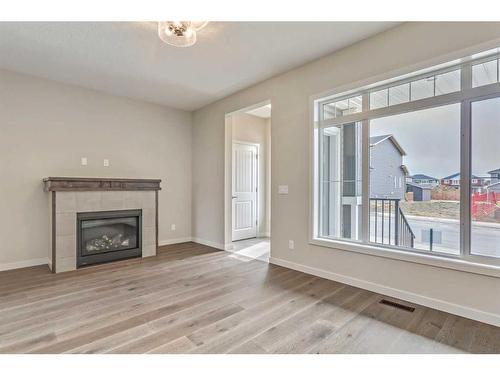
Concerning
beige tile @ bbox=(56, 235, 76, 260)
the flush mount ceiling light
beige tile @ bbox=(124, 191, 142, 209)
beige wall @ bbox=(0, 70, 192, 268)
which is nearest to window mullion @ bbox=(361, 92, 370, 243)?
the flush mount ceiling light

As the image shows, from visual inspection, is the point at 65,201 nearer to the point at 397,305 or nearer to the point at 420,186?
the point at 397,305

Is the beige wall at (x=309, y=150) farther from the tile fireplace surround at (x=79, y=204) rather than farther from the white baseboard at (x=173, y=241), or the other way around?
the tile fireplace surround at (x=79, y=204)

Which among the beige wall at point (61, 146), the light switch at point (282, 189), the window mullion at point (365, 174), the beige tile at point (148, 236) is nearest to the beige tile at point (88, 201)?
the beige wall at point (61, 146)

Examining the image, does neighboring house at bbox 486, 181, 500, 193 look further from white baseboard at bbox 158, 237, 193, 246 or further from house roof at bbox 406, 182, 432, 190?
white baseboard at bbox 158, 237, 193, 246

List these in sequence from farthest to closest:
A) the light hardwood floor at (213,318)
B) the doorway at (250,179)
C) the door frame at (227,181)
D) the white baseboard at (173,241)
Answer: the doorway at (250,179) < the white baseboard at (173,241) < the door frame at (227,181) < the light hardwood floor at (213,318)

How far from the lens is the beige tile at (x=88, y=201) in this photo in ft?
12.4

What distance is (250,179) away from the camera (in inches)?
233

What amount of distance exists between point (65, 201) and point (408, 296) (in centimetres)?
429

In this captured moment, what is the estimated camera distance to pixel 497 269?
2137mm

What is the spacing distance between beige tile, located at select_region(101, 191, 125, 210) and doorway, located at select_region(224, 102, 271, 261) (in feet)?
6.56

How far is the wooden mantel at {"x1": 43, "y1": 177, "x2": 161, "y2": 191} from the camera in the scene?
3582 millimetres

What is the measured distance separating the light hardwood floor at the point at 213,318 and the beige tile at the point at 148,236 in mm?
941
